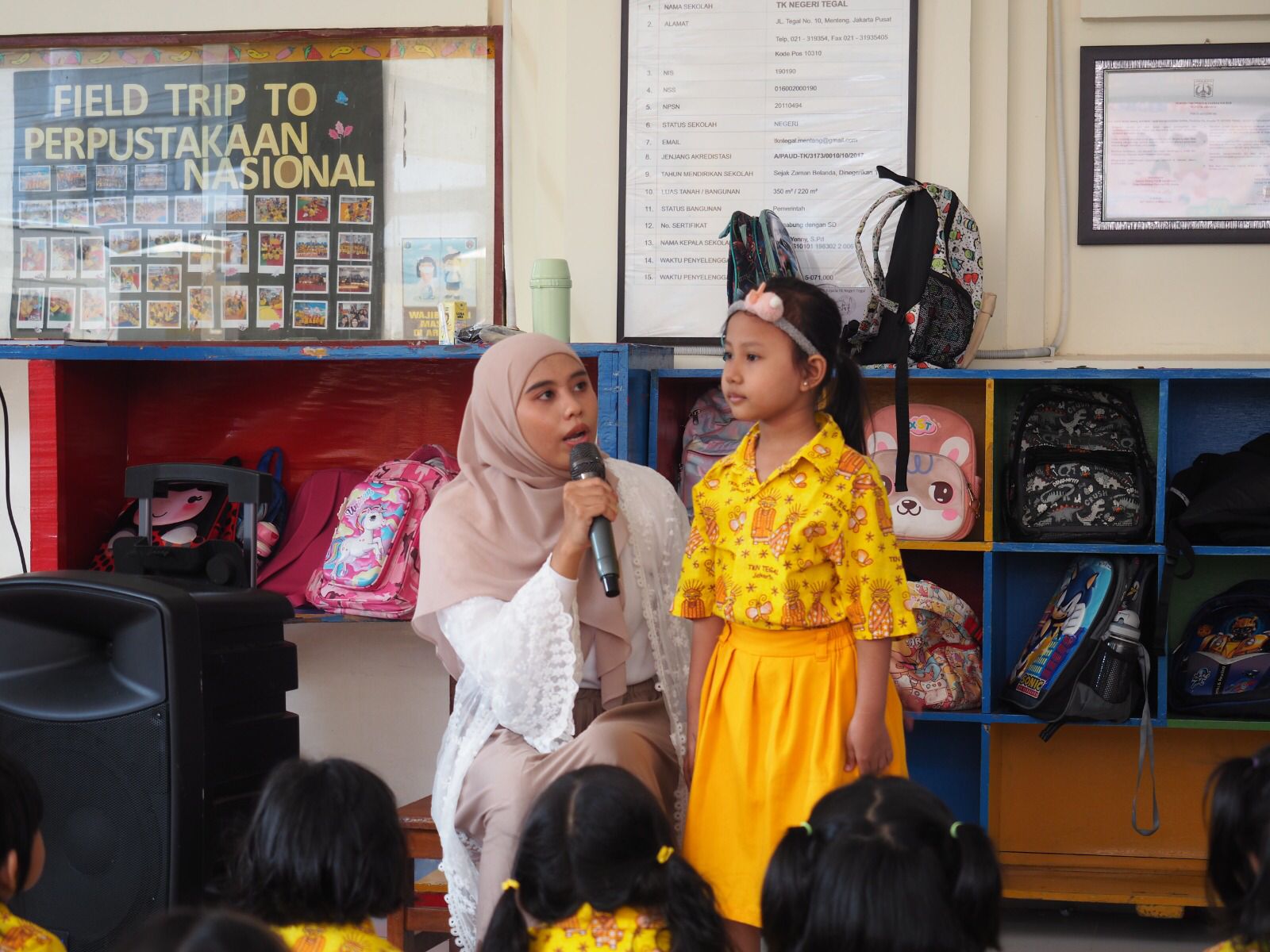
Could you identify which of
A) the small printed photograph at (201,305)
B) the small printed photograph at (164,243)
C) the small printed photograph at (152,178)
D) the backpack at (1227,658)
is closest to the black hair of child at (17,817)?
the small printed photograph at (201,305)

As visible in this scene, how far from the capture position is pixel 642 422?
3.00m

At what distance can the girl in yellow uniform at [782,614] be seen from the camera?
6.23 feet

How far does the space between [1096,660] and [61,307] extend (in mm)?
2914

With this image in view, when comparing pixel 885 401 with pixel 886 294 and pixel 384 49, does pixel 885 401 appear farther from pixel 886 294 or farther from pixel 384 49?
pixel 384 49

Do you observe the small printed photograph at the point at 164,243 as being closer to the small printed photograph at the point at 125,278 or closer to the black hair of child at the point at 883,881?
the small printed photograph at the point at 125,278

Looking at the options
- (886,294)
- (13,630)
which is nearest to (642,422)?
(886,294)

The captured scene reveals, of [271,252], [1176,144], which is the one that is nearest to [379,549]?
[271,252]

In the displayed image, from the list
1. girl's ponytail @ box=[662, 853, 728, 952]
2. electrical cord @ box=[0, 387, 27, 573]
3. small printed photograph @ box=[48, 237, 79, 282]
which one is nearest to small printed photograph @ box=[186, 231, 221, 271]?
small printed photograph @ box=[48, 237, 79, 282]

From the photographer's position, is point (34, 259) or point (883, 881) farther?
point (34, 259)

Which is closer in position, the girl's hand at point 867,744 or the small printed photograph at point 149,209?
the girl's hand at point 867,744

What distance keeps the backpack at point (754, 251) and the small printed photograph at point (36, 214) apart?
1.95 meters

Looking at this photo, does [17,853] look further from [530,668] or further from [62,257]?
[62,257]

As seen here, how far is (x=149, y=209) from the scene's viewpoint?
3547 mm

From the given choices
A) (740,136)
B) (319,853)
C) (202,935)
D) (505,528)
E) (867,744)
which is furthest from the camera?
(740,136)
